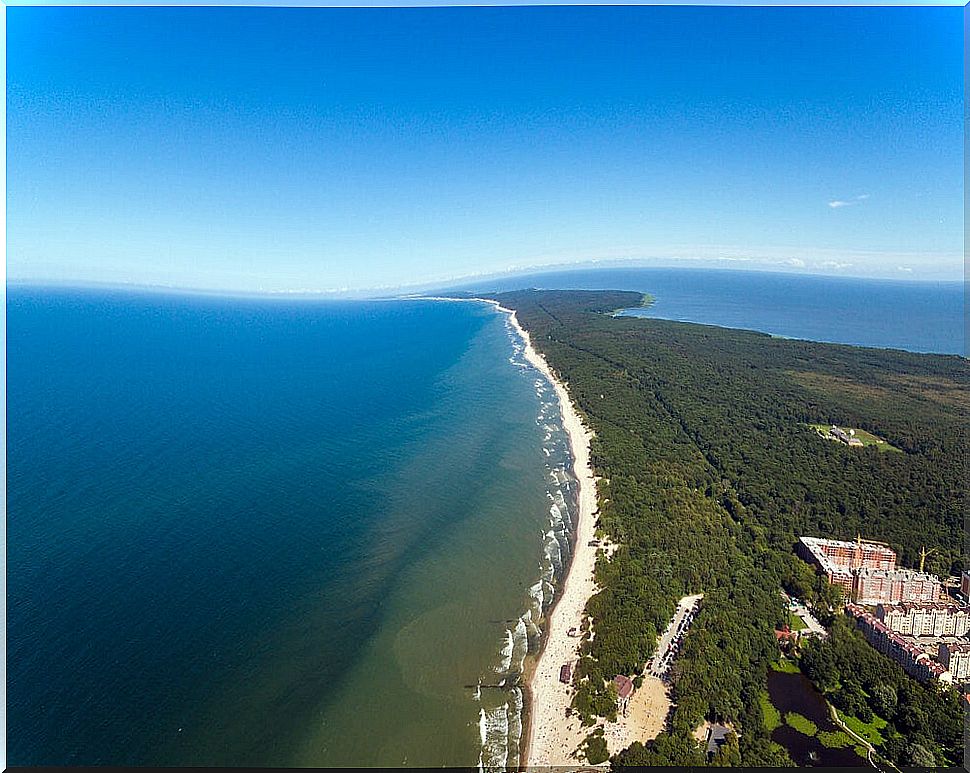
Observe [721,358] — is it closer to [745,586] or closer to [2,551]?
[745,586]

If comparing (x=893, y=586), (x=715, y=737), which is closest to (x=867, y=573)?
(x=893, y=586)

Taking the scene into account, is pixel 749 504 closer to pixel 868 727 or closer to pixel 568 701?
pixel 868 727

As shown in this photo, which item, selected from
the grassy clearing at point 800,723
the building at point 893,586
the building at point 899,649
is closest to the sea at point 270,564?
the grassy clearing at point 800,723

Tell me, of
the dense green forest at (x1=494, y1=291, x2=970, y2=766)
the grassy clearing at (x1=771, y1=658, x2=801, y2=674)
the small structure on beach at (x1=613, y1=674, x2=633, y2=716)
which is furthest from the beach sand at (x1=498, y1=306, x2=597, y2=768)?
the grassy clearing at (x1=771, y1=658, x2=801, y2=674)

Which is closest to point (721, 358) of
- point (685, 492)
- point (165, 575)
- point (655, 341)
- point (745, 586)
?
point (655, 341)

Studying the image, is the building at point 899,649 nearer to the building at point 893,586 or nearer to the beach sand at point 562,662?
the building at point 893,586

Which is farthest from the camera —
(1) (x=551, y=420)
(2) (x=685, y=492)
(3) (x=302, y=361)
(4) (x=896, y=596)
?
(3) (x=302, y=361)

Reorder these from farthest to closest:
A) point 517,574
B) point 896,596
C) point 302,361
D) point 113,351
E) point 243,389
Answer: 1. point 302,361
2. point 113,351
3. point 243,389
4. point 517,574
5. point 896,596
